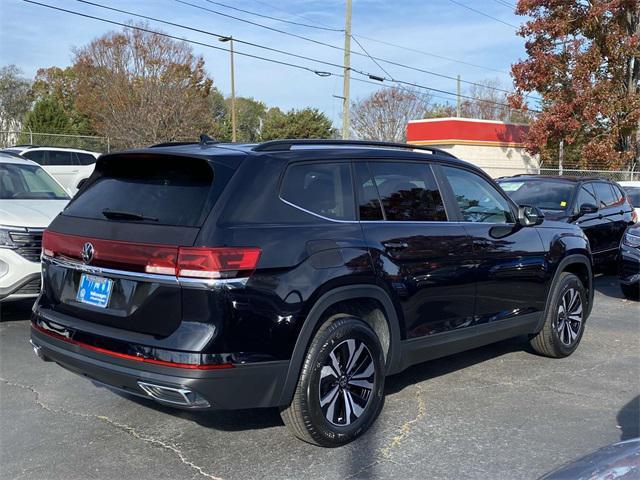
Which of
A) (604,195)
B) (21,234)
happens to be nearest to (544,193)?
(604,195)

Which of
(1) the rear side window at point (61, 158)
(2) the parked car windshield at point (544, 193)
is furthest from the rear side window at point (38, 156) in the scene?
(2) the parked car windshield at point (544, 193)

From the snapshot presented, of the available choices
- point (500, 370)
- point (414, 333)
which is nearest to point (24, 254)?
point (414, 333)

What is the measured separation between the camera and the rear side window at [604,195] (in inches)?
407

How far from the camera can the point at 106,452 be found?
12.4ft

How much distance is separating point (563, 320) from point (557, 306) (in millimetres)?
256

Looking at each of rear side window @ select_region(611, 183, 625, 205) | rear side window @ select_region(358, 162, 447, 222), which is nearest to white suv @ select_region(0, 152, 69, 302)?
rear side window @ select_region(358, 162, 447, 222)

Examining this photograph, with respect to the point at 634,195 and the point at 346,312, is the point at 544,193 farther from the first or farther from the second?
the point at 346,312

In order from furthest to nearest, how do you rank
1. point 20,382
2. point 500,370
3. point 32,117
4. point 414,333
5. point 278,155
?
point 32,117 < point 500,370 < point 20,382 < point 414,333 < point 278,155

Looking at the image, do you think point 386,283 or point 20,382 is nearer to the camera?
point 386,283

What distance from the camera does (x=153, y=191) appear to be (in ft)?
12.4

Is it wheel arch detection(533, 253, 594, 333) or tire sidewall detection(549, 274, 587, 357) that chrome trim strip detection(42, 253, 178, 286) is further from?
tire sidewall detection(549, 274, 587, 357)

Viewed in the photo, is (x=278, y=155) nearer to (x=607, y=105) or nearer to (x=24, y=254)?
(x=24, y=254)

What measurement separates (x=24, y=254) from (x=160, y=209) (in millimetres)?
3497

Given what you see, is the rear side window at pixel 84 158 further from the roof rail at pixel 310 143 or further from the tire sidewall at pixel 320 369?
the tire sidewall at pixel 320 369
